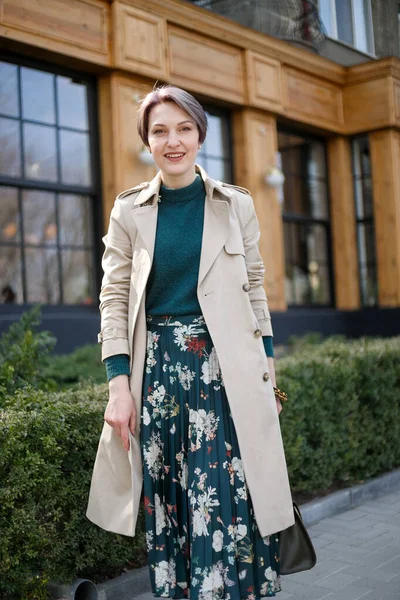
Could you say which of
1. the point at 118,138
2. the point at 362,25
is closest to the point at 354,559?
the point at 118,138

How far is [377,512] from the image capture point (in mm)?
4941

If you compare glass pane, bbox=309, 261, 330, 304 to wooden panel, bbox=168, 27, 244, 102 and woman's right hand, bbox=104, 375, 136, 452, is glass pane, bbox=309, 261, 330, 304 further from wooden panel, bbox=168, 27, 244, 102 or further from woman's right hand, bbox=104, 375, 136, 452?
woman's right hand, bbox=104, 375, 136, 452

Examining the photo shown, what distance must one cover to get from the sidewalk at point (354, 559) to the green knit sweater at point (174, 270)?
169 cm

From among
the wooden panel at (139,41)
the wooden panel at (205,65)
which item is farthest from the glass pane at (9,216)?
the wooden panel at (205,65)

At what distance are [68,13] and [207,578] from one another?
6.54 m

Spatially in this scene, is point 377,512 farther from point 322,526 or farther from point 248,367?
point 248,367

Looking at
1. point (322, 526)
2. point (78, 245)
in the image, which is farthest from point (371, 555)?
point (78, 245)

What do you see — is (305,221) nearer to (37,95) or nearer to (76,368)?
(37,95)

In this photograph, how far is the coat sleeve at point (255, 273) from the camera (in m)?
2.71

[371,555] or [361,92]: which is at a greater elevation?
[361,92]

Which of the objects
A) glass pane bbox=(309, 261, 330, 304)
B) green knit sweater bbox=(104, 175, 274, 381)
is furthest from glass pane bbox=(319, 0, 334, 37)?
green knit sweater bbox=(104, 175, 274, 381)

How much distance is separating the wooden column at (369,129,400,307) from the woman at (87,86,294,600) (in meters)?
9.13

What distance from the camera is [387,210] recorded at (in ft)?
37.3

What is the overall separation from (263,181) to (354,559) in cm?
659
